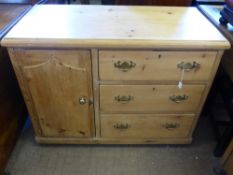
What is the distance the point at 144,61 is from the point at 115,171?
725 mm

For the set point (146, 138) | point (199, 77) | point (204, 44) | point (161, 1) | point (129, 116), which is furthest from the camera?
point (161, 1)

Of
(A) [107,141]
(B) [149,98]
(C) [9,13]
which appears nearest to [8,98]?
(C) [9,13]

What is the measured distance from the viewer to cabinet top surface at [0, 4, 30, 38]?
1181mm

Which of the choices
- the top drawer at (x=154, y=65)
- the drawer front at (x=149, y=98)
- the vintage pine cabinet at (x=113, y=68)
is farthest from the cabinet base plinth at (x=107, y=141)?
the top drawer at (x=154, y=65)

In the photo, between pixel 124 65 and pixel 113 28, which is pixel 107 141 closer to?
pixel 124 65

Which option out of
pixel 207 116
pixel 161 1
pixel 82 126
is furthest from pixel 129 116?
pixel 161 1

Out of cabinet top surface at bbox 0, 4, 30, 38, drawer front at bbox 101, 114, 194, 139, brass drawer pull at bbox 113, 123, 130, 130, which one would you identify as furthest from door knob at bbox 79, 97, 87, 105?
cabinet top surface at bbox 0, 4, 30, 38

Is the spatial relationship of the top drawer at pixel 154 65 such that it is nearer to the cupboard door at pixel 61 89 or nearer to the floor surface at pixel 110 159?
the cupboard door at pixel 61 89

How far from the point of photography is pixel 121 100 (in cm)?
118

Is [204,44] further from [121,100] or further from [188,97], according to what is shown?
[121,100]

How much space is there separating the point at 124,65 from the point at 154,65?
15cm

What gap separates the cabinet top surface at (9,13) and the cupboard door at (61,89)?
0.27 m

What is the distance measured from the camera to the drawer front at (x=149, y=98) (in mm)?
1134

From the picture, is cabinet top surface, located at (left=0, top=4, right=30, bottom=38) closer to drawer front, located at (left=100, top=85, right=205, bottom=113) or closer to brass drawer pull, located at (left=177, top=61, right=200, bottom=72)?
drawer front, located at (left=100, top=85, right=205, bottom=113)
